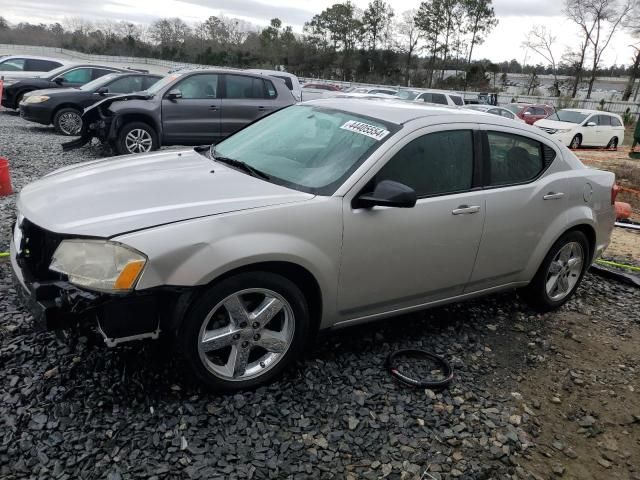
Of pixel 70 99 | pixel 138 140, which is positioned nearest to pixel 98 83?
pixel 70 99

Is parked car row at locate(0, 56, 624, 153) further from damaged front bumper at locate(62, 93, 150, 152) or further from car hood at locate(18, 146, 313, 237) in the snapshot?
car hood at locate(18, 146, 313, 237)

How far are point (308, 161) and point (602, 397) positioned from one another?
2.42 m

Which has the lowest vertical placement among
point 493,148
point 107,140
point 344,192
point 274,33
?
point 107,140

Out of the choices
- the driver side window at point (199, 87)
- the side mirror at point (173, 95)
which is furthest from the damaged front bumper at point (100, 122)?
the driver side window at point (199, 87)

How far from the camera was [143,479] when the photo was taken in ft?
7.55

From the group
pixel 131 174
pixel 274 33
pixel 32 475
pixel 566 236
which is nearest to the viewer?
pixel 32 475

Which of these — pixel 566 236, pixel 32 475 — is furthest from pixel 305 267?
pixel 566 236

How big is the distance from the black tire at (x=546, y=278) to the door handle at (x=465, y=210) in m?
1.03

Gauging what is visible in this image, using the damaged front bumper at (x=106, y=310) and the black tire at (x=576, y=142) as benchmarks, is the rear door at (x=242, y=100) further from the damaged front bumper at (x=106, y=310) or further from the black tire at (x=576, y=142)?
the black tire at (x=576, y=142)

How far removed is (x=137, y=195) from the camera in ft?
9.20

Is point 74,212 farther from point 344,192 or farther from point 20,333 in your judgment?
point 344,192

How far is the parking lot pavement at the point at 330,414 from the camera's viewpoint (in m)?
2.46

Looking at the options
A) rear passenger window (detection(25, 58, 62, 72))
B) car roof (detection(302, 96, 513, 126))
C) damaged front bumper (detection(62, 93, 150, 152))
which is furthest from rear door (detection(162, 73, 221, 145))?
rear passenger window (detection(25, 58, 62, 72))

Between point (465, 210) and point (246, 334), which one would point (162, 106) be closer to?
point (465, 210)
